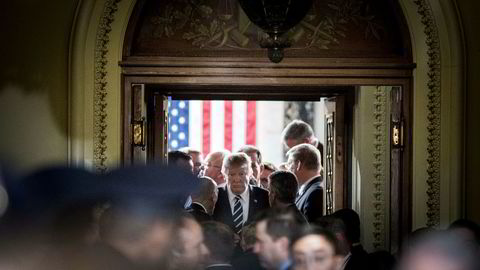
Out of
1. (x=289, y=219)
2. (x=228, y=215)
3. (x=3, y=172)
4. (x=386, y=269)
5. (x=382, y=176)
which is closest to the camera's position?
(x=289, y=219)

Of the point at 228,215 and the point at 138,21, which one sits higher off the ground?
the point at 138,21

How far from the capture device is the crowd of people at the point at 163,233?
6.45m

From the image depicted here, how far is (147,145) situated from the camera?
1023 cm

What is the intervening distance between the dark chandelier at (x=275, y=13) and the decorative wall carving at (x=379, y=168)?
2.33 metres

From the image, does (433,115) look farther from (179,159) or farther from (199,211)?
(179,159)

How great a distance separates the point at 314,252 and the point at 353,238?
67.3 inches

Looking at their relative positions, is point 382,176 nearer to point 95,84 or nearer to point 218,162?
point 218,162

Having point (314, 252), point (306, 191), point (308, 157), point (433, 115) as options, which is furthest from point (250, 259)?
point (308, 157)

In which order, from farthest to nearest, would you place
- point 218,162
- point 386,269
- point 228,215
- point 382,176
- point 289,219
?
point 218,162 < point 382,176 < point 228,215 < point 386,269 < point 289,219

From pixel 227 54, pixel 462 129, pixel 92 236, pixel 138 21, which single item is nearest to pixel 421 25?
pixel 462 129

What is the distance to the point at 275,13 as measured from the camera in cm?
855

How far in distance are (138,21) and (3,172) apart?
1353mm

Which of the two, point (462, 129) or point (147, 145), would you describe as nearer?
point (462, 129)

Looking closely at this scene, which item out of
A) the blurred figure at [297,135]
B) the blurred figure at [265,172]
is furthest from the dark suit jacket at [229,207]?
the blurred figure at [265,172]
